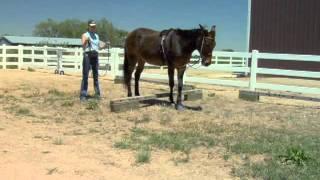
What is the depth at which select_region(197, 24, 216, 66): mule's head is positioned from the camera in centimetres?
1101

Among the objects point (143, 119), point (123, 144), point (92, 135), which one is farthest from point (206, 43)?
point (123, 144)

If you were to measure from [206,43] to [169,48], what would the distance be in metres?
0.94

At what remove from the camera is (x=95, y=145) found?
7.69 meters

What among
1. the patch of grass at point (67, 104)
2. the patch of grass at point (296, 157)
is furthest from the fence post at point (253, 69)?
the patch of grass at point (296, 157)

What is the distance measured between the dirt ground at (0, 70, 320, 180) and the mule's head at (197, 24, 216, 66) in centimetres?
112

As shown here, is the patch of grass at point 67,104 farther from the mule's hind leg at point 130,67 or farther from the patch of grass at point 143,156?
the patch of grass at point 143,156

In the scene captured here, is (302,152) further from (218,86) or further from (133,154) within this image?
(218,86)

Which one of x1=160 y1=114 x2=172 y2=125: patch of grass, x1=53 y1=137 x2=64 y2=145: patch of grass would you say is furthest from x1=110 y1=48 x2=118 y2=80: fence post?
x1=53 y1=137 x2=64 y2=145: patch of grass

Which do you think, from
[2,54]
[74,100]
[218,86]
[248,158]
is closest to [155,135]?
[248,158]

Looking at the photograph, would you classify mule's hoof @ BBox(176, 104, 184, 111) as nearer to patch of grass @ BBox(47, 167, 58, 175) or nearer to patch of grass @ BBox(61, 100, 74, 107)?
patch of grass @ BBox(61, 100, 74, 107)

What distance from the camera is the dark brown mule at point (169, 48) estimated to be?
11.1 metres

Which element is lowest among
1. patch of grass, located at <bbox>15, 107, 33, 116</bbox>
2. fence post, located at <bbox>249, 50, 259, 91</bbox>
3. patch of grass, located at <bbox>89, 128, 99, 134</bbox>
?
patch of grass, located at <bbox>89, 128, 99, 134</bbox>

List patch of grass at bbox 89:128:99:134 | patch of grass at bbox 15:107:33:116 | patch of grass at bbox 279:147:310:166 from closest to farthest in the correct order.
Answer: patch of grass at bbox 279:147:310:166, patch of grass at bbox 89:128:99:134, patch of grass at bbox 15:107:33:116

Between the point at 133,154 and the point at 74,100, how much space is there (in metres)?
5.76
